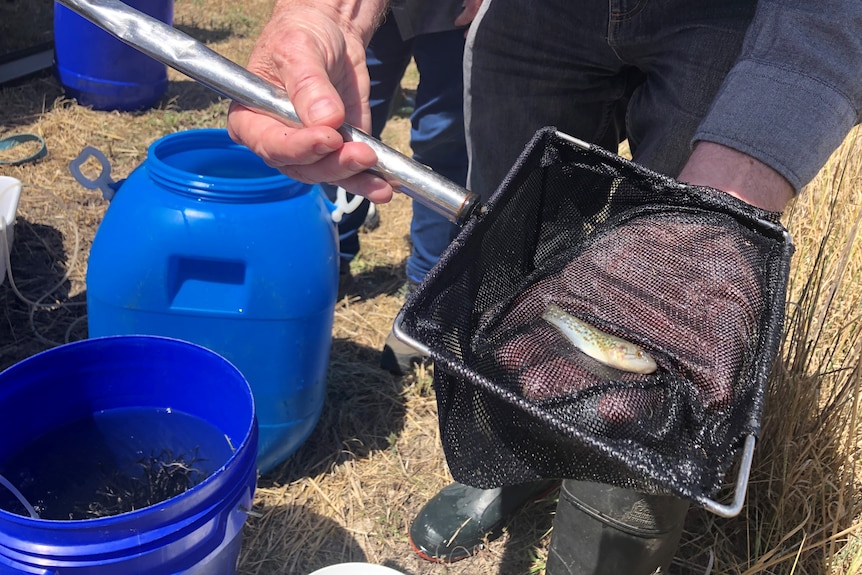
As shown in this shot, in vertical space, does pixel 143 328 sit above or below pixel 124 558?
below

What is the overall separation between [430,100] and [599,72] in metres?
0.81

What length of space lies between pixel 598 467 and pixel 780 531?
116 centimetres

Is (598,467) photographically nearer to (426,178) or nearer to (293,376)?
(426,178)

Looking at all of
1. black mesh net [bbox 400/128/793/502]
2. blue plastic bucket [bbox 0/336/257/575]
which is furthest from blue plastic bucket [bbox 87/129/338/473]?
black mesh net [bbox 400/128/793/502]

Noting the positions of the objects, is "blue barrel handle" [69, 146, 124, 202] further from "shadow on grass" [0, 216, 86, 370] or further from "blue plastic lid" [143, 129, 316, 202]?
"shadow on grass" [0, 216, 86, 370]

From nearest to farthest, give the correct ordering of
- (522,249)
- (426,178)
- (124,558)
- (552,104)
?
(124,558)
(426,178)
(522,249)
(552,104)

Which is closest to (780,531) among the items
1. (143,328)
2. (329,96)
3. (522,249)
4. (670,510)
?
(670,510)

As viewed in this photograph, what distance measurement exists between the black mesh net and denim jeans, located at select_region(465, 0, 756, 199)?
40cm

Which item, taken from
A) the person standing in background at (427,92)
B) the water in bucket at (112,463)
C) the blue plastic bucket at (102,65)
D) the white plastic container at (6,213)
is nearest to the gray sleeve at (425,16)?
the person standing in background at (427,92)

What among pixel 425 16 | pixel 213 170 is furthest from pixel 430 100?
pixel 213 170

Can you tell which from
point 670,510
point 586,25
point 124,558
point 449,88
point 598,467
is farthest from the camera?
point 449,88

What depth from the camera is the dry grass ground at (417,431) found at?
183 centimetres

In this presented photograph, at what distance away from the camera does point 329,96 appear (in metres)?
1.28

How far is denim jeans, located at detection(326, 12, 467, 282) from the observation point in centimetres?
240
